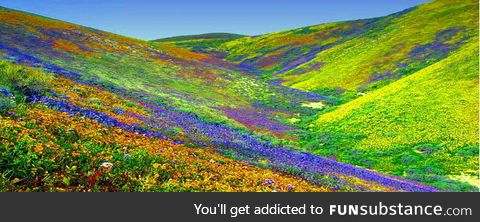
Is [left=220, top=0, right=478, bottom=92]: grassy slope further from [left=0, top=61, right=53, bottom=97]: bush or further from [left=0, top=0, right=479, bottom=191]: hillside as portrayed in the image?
[left=0, top=61, right=53, bottom=97]: bush

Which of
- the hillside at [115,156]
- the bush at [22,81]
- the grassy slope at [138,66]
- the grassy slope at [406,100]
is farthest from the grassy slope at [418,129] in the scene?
the bush at [22,81]

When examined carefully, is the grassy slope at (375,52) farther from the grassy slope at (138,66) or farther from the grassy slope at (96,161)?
the grassy slope at (96,161)

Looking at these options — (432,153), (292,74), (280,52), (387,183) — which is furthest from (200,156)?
(280,52)

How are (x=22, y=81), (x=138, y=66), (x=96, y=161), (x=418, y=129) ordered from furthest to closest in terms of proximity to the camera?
(x=138, y=66), (x=418, y=129), (x=22, y=81), (x=96, y=161)

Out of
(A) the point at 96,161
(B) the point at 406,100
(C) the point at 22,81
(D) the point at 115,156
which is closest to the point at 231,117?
(B) the point at 406,100

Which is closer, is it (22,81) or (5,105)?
(5,105)

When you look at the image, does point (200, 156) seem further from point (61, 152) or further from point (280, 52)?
point (280, 52)

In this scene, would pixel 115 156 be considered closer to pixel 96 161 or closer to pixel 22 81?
pixel 96 161
